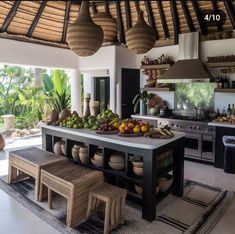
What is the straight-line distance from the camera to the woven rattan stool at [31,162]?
12.3 ft

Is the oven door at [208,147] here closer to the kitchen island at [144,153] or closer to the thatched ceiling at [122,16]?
the kitchen island at [144,153]

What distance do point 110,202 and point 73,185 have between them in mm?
522

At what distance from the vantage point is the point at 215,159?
18.1 ft

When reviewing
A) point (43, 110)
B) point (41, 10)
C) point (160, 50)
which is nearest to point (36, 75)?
point (43, 110)

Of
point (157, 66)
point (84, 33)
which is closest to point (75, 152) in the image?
point (84, 33)

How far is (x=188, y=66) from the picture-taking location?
6.09 metres

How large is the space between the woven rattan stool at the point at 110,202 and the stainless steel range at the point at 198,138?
10.5 feet

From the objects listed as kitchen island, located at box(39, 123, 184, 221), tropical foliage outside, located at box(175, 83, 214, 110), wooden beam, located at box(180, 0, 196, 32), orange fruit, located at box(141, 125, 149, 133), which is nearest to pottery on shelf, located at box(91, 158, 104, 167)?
kitchen island, located at box(39, 123, 184, 221)

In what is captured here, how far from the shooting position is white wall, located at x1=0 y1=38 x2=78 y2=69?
21.1ft

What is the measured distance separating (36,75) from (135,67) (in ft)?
18.1

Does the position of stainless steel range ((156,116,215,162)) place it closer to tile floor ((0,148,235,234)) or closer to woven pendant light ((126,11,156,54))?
tile floor ((0,148,235,234))

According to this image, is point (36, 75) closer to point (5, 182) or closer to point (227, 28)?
point (5, 182)

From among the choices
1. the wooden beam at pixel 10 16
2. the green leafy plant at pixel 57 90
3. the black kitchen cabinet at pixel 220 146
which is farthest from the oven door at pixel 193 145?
the wooden beam at pixel 10 16

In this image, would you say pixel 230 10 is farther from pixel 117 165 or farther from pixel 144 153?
pixel 117 165
